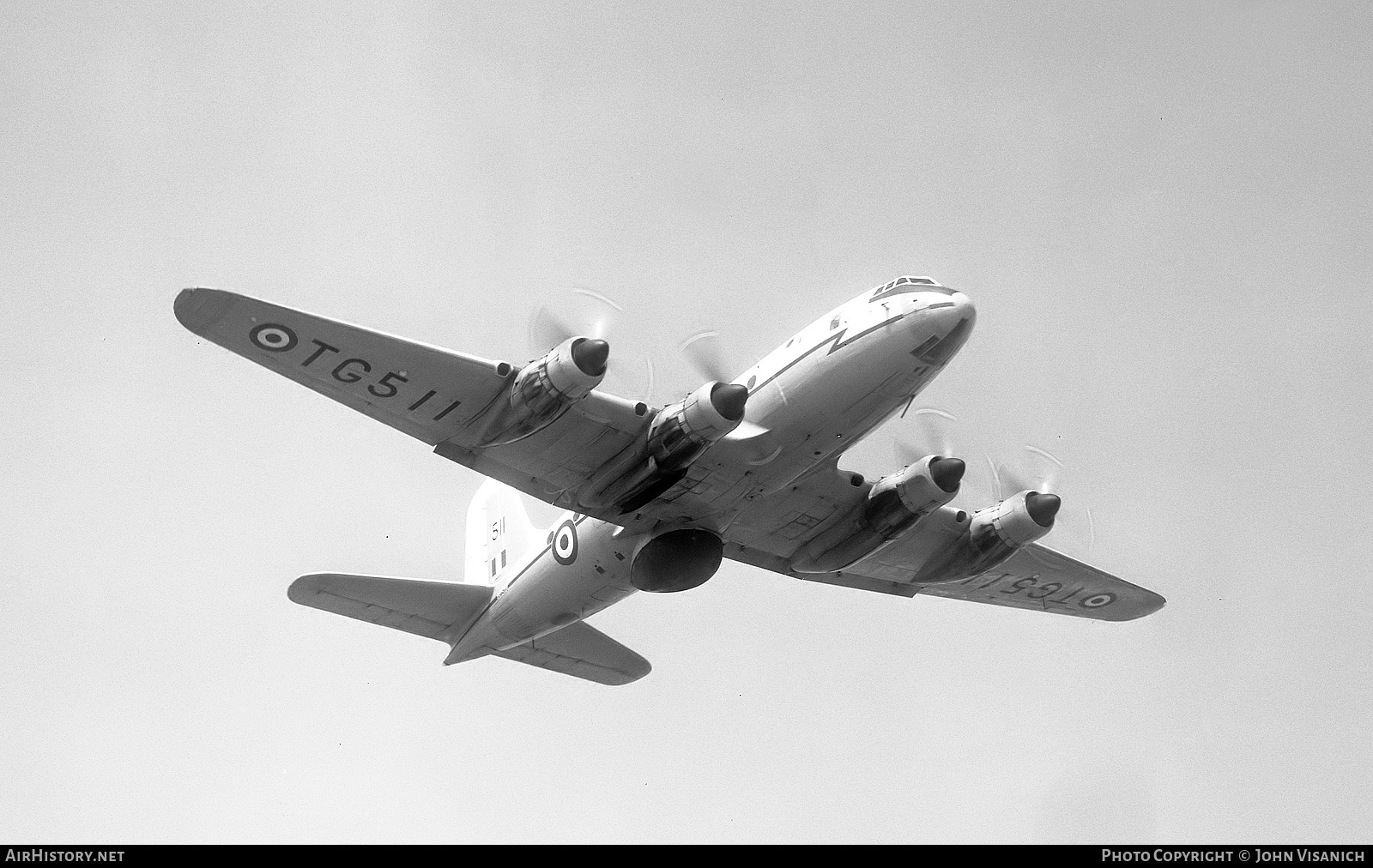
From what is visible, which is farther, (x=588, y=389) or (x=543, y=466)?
(x=543, y=466)

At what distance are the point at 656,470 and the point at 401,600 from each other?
27.7 ft

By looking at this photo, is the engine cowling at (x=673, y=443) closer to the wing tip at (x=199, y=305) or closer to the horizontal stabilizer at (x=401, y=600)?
the horizontal stabilizer at (x=401, y=600)

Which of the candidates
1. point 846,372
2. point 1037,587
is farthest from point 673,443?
point 1037,587

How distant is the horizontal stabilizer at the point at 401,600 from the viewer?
91.9ft

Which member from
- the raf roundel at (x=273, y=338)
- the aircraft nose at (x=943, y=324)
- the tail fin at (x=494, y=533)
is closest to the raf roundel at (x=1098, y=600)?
the aircraft nose at (x=943, y=324)

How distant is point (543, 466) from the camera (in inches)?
999

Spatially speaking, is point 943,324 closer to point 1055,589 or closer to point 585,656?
point 1055,589

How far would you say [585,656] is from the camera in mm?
32031

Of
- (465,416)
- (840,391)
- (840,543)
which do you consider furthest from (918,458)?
(465,416)

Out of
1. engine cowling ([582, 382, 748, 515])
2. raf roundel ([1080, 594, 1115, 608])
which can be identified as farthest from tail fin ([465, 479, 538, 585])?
raf roundel ([1080, 594, 1115, 608])

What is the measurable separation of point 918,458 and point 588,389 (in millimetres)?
8217

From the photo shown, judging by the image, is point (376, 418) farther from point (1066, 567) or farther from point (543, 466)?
point (1066, 567)

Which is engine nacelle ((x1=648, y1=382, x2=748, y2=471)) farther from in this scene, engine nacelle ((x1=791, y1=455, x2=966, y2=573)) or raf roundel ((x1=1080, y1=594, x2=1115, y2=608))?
raf roundel ((x1=1080, y1=594, x2=1115, y2=608))
